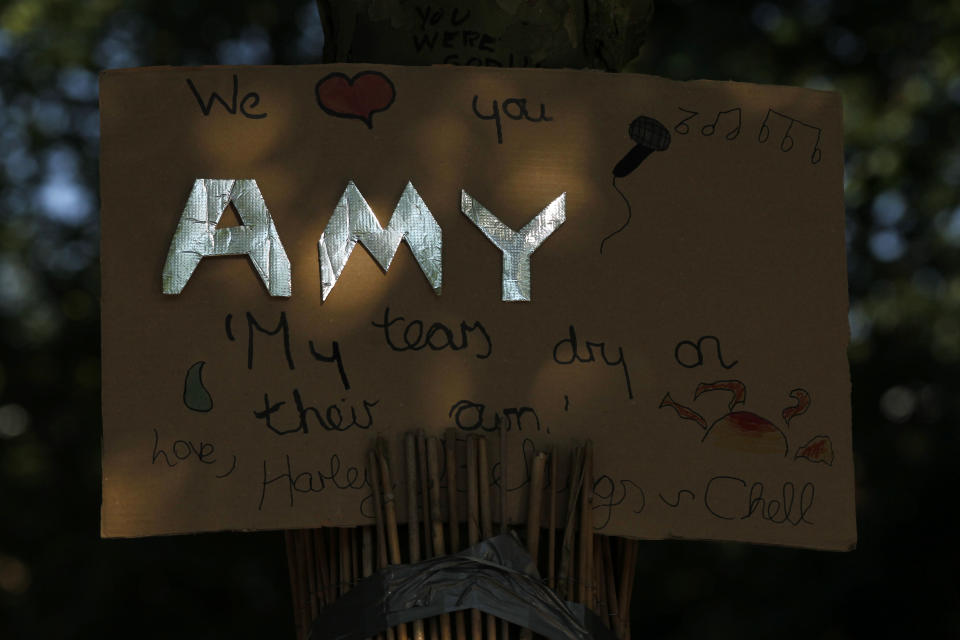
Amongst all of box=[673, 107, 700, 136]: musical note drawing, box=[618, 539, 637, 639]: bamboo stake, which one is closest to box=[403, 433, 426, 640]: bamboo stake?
box=[618, 539, 637, 639]: bamboo stake

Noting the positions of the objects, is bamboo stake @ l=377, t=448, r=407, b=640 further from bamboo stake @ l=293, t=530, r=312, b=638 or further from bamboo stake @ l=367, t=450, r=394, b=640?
bamboo stake @ l=293, t=530, r=312, b=638

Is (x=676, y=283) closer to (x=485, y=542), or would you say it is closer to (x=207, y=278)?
(x=485, y=542)

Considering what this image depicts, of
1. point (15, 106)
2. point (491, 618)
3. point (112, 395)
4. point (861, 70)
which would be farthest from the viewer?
point (15, 106)

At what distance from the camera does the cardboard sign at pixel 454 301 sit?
68.8 inches

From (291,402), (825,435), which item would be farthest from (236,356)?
(825,435)

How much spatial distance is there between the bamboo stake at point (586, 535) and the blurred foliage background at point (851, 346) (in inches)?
157

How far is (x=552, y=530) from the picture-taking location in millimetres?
1711

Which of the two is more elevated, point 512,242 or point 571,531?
point 512,242

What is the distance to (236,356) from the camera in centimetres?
176

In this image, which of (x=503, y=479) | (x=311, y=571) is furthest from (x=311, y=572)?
(x=503, y=479)

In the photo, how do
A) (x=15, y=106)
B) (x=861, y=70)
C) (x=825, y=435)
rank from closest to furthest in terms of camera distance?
1. (x=825, y=435)
2. (x=861, y=70)
3. (x=15, y=106)

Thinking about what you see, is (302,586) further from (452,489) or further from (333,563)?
(452,489)

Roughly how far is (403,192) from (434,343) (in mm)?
237

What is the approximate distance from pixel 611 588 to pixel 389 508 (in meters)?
0.37
